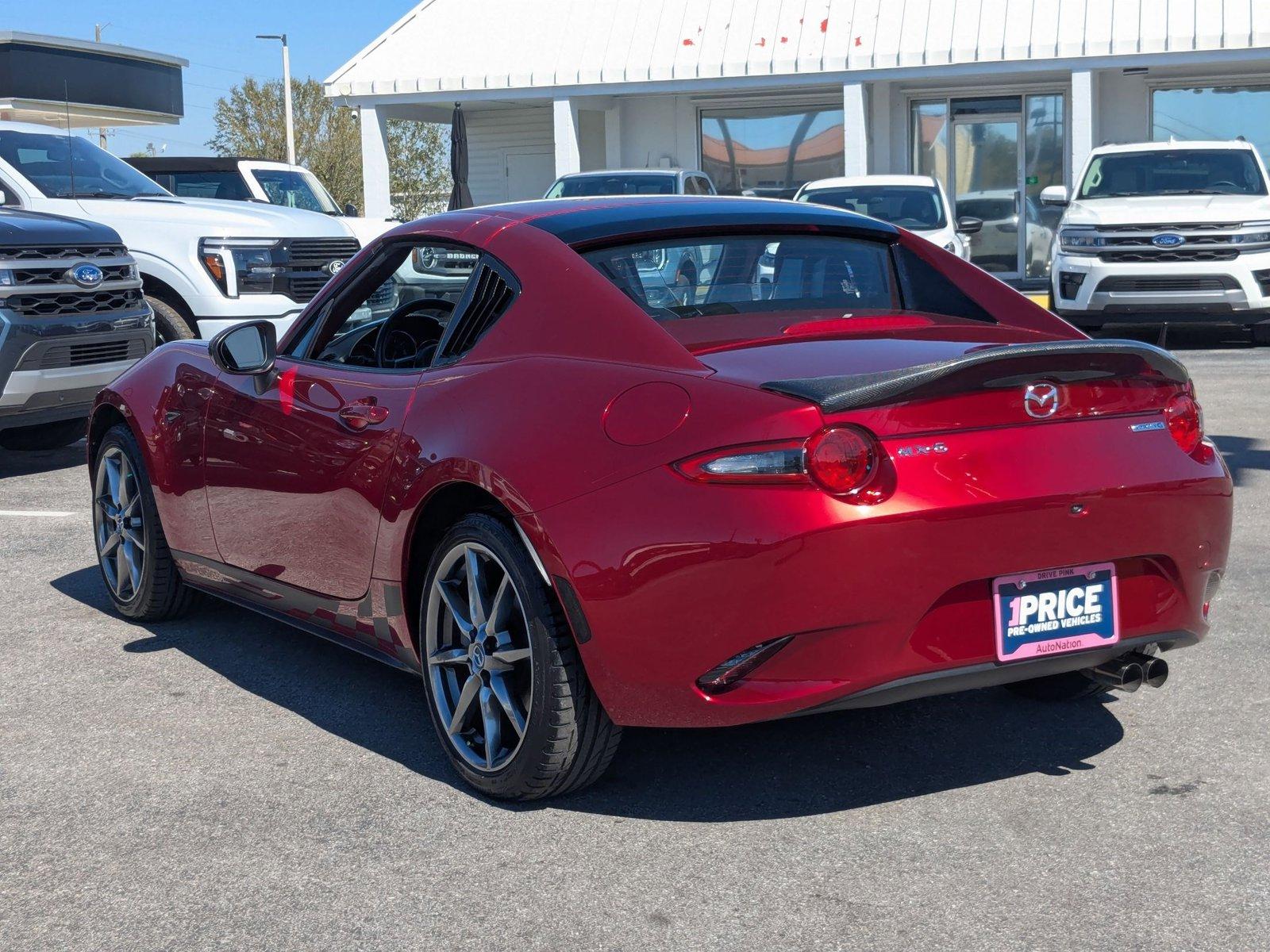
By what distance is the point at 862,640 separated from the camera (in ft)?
11.1

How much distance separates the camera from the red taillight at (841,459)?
131 inches

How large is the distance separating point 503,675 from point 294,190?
47.5 feet

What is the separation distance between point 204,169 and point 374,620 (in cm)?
1349

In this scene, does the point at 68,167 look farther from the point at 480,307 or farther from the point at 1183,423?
→ the point at 1183,423

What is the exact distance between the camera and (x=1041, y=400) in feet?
11.6

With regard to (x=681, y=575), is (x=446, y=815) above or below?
below

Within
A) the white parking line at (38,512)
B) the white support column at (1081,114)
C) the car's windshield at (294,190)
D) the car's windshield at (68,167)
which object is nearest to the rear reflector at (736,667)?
the white parking line at (38,512)

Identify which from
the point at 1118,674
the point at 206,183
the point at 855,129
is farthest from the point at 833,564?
the point at 855,129

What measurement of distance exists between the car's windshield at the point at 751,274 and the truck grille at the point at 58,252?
19.4 ft

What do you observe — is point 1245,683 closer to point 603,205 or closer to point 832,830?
A: point 832,830

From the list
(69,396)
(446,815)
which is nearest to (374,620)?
(446,815)

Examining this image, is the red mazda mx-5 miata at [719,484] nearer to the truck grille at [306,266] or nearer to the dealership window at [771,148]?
the truck grille at [306,266]

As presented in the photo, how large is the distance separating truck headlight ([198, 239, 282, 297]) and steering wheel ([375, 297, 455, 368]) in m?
6.57

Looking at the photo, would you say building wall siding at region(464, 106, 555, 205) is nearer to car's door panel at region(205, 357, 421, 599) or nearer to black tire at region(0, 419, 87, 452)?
black tire at region(0, 419, 87, 452)
